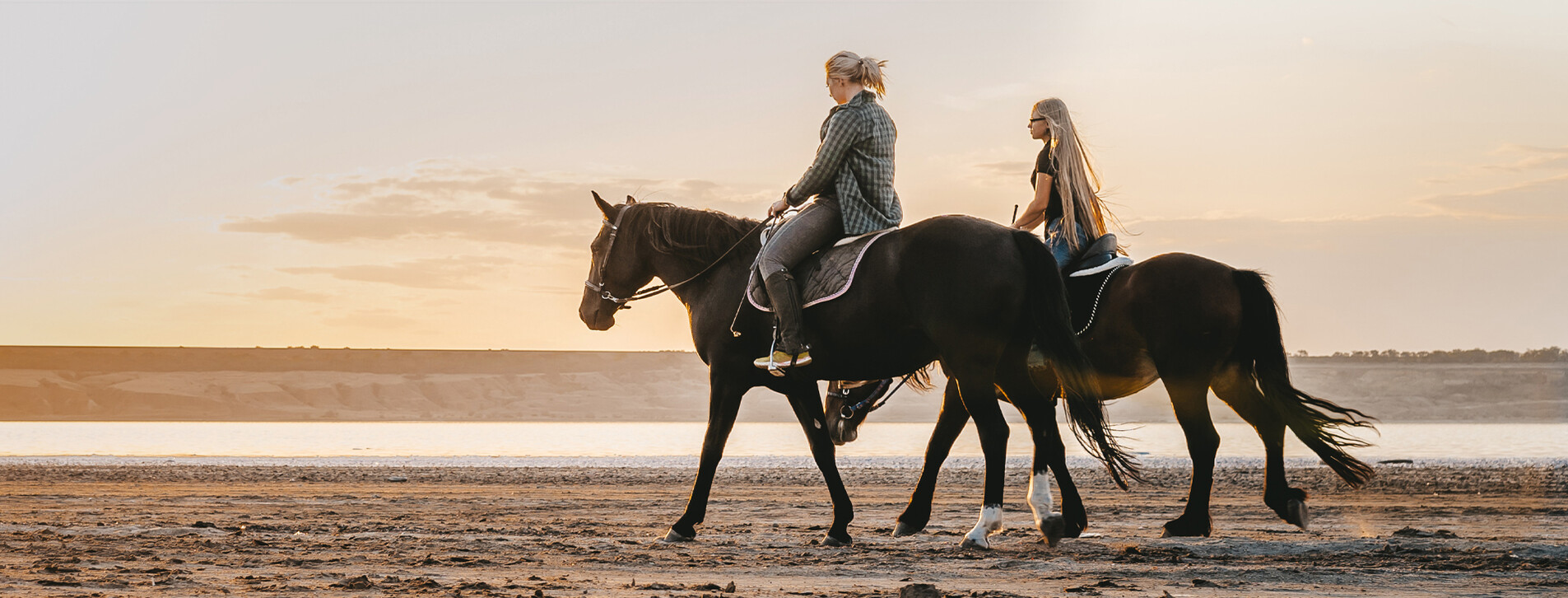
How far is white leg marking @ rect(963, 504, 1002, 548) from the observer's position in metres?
6.70

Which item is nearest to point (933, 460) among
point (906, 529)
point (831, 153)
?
point (906, 529)

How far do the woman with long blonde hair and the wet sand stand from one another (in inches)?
77.6

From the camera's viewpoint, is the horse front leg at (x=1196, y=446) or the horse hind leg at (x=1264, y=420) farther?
the horse hind leg at (x=1264, y=420)

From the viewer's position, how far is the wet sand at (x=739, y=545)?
5.41 meters

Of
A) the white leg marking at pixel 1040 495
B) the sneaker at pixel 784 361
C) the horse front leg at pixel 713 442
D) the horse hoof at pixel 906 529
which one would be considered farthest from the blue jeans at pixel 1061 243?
the horse front leg at pixel 713 442

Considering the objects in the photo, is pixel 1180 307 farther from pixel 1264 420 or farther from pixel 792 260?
pixel 792 260

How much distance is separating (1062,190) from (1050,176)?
155mm

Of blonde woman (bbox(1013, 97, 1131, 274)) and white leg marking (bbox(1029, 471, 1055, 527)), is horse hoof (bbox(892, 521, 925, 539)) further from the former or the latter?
blonde woman (bbox(1013, 97, 1131, 274))

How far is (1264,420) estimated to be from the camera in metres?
7.99

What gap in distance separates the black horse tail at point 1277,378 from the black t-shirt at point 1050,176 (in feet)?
4.11

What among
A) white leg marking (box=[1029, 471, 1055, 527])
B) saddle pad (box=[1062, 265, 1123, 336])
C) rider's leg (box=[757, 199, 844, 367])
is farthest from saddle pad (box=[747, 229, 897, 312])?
white leg marking (box=[1029, 471, 1055, 527])

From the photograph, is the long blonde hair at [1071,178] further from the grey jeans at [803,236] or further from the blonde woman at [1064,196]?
the grey jeans at [803,236]

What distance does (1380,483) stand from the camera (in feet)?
44.0

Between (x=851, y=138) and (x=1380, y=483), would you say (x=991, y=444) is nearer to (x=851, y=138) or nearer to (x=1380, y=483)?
(x=851, y=138)
